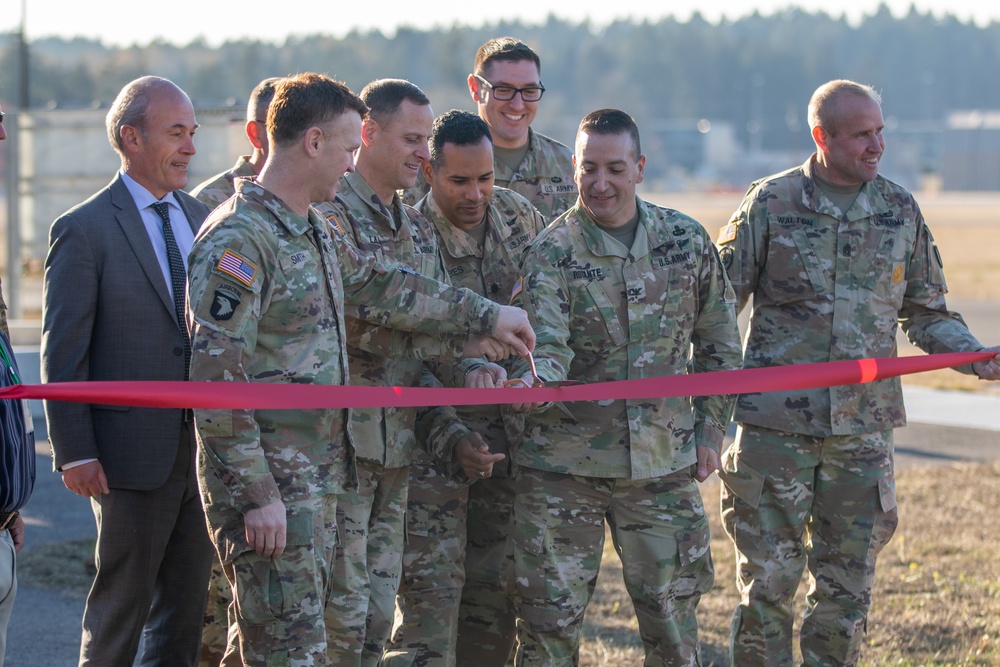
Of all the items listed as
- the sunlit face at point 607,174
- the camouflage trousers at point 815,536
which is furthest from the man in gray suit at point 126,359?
the camouflage trousers at point 815,536

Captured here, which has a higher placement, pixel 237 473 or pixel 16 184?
pixel 16 184

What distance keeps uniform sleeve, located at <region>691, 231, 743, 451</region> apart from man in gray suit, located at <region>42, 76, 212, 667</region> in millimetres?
1962

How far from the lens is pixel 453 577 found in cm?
489

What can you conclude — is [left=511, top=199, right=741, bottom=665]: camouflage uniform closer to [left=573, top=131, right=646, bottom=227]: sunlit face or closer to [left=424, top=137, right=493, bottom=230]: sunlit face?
[left=573, top=131, right=646, bottom=227]: sunlit face

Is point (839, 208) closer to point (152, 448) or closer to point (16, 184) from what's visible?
point (152, 448)

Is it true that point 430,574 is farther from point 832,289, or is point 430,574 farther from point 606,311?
point 832,289

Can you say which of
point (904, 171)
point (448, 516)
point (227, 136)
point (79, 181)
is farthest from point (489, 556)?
point (904, 171)

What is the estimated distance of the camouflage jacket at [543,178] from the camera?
5.66 m

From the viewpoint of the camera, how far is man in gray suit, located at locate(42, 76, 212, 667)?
14.1 feet

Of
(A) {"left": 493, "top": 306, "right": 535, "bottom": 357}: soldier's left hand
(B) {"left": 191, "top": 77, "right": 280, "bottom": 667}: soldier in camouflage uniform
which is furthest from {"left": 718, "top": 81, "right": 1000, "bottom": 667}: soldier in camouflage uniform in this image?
(B) {"left": 191, "top": 77, "right": 280, "bottom": 667}: soldier in camouflage uniform

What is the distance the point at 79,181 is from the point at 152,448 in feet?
30.9

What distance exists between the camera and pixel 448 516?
4.92m

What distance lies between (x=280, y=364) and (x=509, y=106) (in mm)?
2373

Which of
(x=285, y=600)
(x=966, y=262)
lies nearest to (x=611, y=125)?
(x=285, y=600)
